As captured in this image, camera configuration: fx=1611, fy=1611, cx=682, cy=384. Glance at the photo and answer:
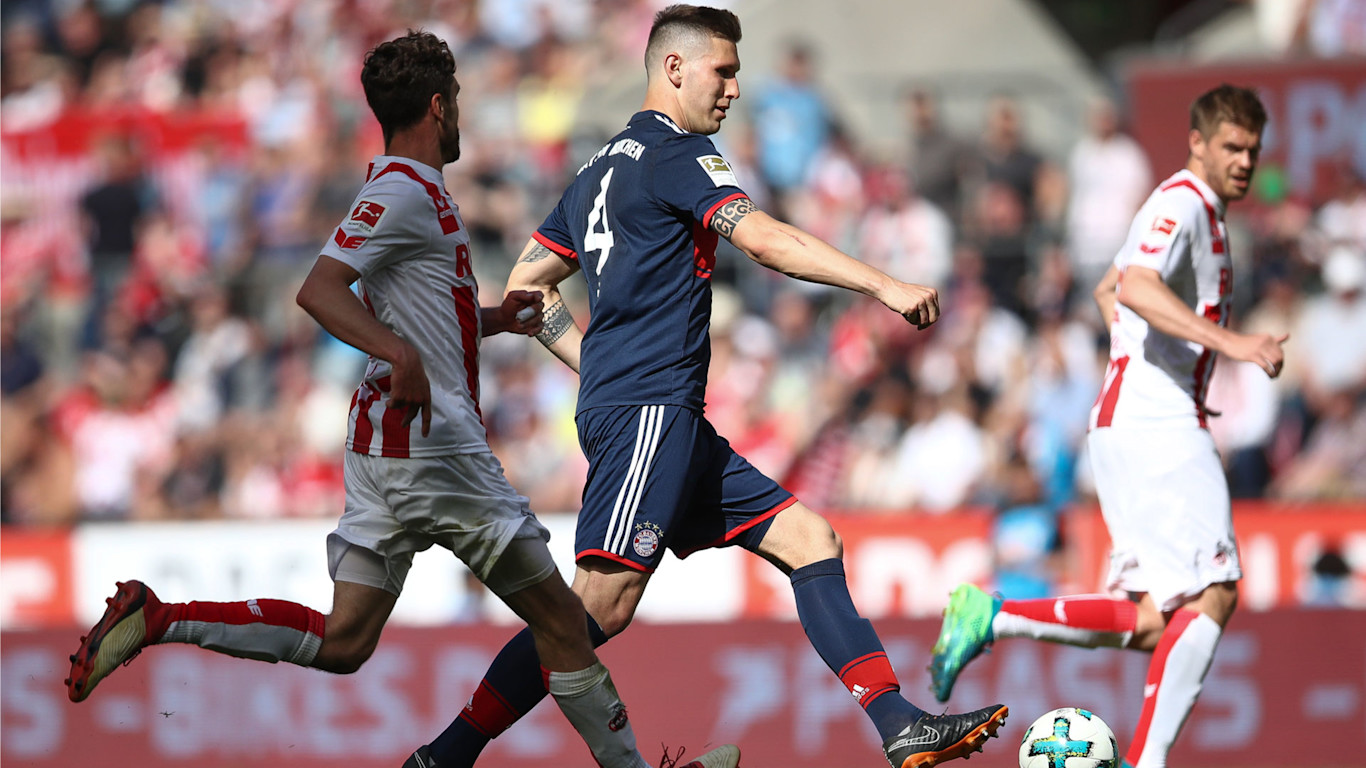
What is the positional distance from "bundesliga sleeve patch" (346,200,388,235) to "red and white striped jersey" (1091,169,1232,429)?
2861 millimetres

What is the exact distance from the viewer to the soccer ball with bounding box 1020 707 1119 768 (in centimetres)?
551

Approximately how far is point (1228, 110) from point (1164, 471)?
1.40 m

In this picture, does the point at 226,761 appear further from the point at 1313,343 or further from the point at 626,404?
the point at 1313,343

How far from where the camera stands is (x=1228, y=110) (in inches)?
242

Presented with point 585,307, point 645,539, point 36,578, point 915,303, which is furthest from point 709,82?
point 585,307

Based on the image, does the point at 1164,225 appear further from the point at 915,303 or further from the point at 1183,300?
the point at 915,303

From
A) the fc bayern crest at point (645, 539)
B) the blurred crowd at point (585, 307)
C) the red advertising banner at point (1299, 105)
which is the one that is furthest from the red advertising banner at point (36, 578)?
the red advertising banner at point (1299, 105)

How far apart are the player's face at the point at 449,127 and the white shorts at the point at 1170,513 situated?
2.80m

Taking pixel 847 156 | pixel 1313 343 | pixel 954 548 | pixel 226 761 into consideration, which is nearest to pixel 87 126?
pixel 847 156

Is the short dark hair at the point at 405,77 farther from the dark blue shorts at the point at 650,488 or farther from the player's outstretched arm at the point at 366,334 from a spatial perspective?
the dark blue shorts at the point at 650,488

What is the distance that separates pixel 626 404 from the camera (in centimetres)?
528

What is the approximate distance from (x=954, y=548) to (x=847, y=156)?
4251 mm

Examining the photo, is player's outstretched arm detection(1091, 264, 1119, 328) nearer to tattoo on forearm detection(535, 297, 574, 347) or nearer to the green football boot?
the green football boot

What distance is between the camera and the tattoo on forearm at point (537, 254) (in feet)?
19.0
